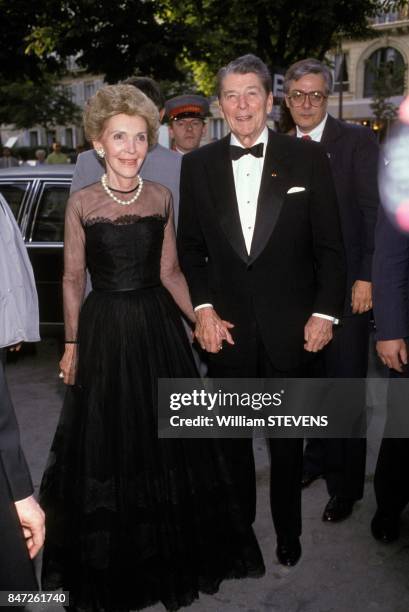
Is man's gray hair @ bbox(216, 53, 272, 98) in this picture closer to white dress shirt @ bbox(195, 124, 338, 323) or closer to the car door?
white dress shirt @ bbox(195, 124, 338, 323)

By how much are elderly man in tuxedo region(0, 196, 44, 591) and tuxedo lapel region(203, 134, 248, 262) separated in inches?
54.8

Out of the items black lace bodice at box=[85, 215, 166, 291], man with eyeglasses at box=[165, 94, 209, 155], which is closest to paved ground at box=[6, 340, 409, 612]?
black lace bodice at box=[85, 215, 166, 291]

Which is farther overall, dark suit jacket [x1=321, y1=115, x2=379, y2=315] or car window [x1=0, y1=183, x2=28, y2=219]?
car window [x1=0, y1=183, x2=28, y2=219]

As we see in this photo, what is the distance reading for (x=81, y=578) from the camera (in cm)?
283

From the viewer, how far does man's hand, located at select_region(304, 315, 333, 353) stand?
3.04 meters

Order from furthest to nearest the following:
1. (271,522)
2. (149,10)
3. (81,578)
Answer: (149,10), (271,522), (81,578)

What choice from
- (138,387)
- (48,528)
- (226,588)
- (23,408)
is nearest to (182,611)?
(226,588)

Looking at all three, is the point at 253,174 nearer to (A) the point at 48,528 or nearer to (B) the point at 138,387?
(B) the point at 138,387

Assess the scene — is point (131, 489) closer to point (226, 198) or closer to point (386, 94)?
point (226, 198)

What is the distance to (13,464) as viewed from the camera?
155cm

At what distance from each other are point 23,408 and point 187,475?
9.34 ft

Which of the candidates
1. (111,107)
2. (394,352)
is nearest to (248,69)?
(111,107)

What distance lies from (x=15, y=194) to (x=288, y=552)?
441 cm

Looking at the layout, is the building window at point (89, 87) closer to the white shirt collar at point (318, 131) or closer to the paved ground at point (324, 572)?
the white shirt collar at point (318, 131)
